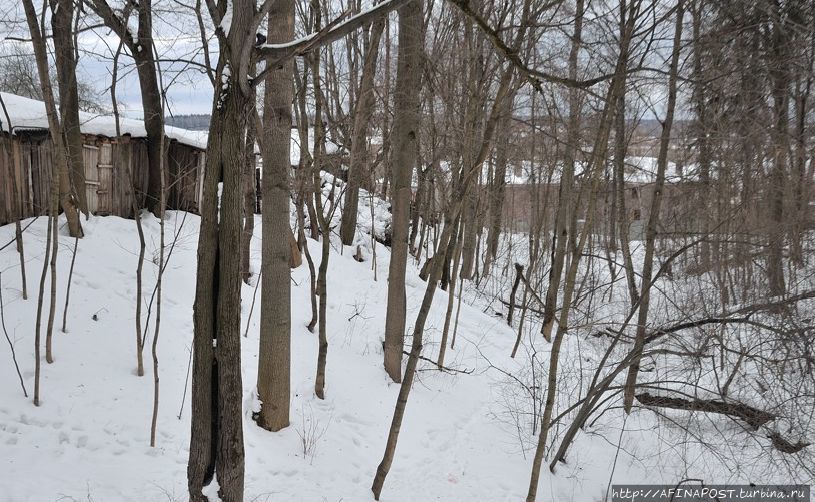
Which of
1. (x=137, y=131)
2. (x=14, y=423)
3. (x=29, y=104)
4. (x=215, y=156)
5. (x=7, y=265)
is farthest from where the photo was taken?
(x=137, y=131)

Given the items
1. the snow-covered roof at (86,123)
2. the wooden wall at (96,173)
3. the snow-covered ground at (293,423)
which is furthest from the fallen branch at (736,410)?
the snow-covered roof at (86,123)

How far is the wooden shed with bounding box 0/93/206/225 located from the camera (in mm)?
7809

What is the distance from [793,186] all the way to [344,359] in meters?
6.46

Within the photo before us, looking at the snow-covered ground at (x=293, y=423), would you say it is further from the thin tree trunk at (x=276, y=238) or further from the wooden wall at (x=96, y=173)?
the wooden wall at (x=96, y=173)

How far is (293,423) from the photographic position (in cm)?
566

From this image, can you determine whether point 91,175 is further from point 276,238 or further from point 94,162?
point 276,238

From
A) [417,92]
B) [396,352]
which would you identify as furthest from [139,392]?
A: [417,92]

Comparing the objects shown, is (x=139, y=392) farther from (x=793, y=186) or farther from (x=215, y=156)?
(x=793, y=186)

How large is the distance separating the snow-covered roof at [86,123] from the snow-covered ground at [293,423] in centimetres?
167

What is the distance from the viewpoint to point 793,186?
6156 mm

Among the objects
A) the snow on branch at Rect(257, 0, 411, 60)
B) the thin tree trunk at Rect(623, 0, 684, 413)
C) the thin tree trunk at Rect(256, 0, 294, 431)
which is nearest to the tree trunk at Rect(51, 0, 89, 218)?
the thin tree trunk at Rect(256, 0, 294, 431)

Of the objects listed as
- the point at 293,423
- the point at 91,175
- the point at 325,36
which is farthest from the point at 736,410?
the point at 91,175

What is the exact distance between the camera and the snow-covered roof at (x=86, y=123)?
26.2ft

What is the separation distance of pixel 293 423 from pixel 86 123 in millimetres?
7407
